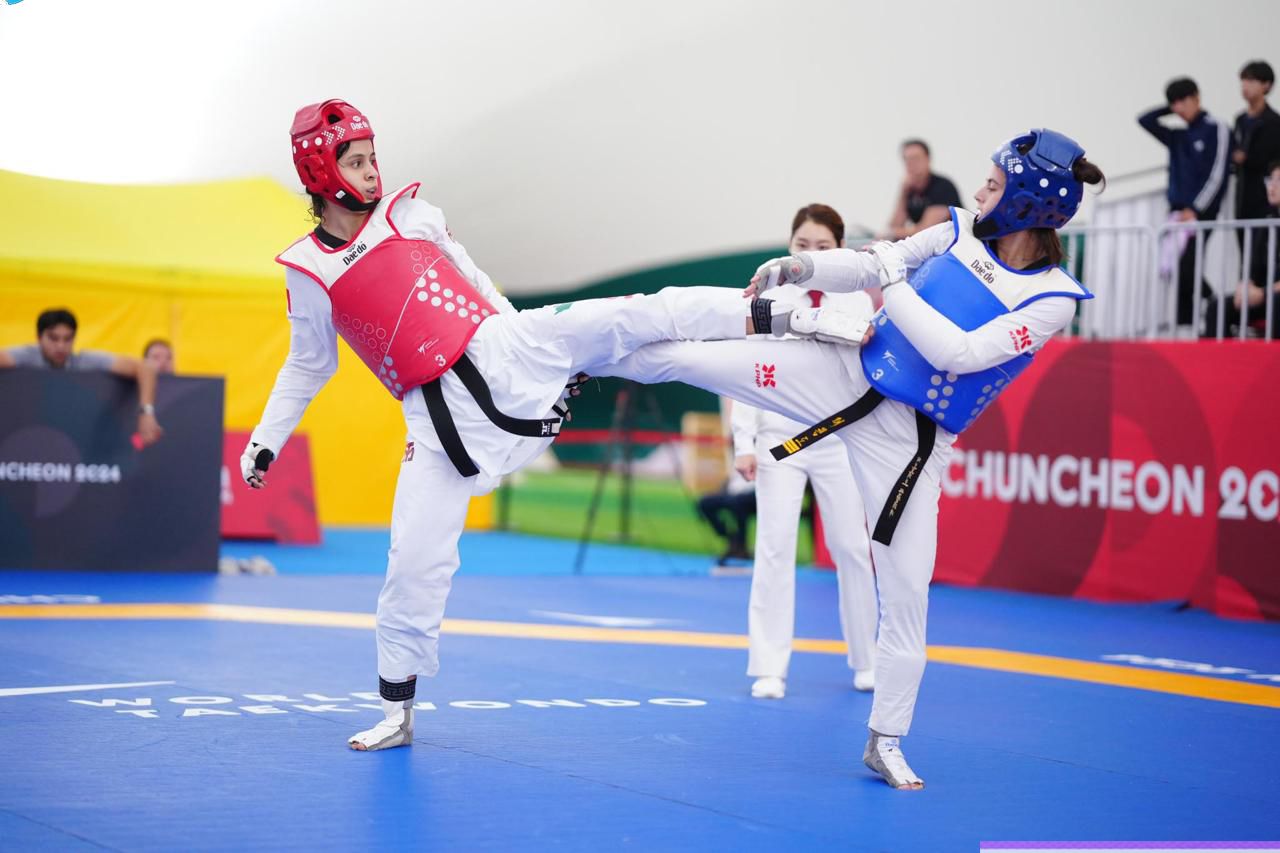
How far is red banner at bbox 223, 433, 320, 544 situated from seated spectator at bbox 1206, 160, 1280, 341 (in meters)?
7.49

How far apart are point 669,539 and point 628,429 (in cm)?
233

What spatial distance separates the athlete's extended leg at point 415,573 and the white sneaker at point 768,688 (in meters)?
1.79

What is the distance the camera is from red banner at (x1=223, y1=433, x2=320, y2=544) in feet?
40.6

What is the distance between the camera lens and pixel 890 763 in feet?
14.3

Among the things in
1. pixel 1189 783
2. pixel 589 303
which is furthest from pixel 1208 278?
pixel 589 303

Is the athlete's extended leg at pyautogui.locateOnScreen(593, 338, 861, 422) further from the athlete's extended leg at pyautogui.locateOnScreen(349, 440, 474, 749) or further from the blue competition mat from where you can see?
the blue competition mat

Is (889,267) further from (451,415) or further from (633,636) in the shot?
(633,636)

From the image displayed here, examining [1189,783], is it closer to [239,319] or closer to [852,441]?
[852,441]

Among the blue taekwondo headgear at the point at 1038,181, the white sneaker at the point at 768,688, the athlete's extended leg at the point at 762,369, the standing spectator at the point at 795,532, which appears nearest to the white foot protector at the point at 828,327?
the athlete's extended leg at the point at 762,369

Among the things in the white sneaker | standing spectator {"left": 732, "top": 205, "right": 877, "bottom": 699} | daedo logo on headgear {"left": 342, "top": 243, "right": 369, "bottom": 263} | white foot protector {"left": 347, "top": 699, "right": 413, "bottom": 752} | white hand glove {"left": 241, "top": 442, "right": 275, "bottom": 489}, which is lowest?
the white sneaker

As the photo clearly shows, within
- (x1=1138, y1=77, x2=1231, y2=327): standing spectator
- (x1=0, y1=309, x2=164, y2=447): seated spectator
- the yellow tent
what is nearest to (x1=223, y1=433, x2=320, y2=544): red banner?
the yellow tent

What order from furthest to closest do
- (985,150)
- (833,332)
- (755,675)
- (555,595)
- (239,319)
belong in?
(985,150) < (239,319) < (555,595) < (755,675) < (833,332)

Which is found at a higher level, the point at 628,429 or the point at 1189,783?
the point at 628,429

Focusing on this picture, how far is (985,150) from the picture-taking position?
15555 mm
